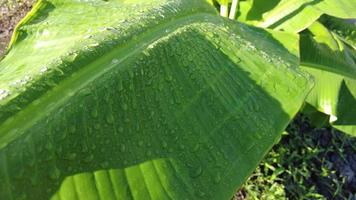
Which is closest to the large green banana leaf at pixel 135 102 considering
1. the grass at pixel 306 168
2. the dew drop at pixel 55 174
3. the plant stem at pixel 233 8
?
the dew drop at pixel 55 174

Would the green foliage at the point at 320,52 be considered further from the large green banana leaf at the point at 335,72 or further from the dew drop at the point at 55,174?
the dew drop at the point at 55,174

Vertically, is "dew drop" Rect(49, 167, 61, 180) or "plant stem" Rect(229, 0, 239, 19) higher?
"dew drop" Rect(49, 167, 61, 180)

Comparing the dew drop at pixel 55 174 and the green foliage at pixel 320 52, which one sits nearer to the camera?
the dew drop at pixel 55 174

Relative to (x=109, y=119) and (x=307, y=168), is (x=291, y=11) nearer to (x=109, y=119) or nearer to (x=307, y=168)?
(x=307, y=168)

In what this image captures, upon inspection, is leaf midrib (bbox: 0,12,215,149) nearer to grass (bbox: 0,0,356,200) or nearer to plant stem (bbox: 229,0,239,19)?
plant stem (bbox: 229,0,239,19)

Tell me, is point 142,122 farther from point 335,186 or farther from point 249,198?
point 335,186

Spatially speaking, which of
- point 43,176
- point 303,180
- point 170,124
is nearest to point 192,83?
point 170,124

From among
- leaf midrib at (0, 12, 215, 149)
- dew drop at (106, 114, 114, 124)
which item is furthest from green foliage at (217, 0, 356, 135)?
dew drop at (106, 114, 114, 124)
